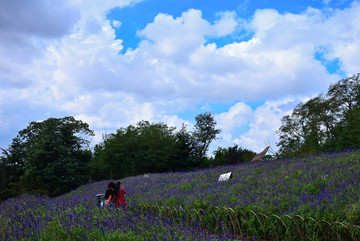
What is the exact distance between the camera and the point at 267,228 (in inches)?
237

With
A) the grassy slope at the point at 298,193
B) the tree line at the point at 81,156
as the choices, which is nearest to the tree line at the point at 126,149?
the tree line at the point at 81,156

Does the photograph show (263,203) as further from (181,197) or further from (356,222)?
(181,197)

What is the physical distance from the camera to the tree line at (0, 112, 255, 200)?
22.8m

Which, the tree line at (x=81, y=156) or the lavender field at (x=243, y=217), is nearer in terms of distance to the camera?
the lavender field at (x=243, y=217)

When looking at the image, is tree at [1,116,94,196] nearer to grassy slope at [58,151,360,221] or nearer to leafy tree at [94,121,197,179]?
leafy tree at [94,121,197,179]

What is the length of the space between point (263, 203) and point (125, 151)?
20.3 meters

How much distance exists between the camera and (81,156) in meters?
25.3

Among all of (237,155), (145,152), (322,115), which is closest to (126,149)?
(145,152)

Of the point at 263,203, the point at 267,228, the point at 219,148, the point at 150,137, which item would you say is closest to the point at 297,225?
the point at 267,228

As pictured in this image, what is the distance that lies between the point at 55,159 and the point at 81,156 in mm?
2236

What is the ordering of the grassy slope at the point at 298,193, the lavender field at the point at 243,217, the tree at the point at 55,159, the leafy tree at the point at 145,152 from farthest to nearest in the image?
the leafy tree at the point at 145,152 → the tree at the point at 55,159 → the grassy slope at the point at 298,193 → the lavender field at the point at 243,217

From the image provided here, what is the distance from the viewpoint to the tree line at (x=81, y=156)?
899 inches

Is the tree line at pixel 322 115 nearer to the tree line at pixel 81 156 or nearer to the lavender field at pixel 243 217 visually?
the tree line at pixel 81 156

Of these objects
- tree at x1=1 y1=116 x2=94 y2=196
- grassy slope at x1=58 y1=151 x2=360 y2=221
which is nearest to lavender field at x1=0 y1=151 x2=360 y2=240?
grassy slope at x1=58 y1=151 x2=360 y2=221
